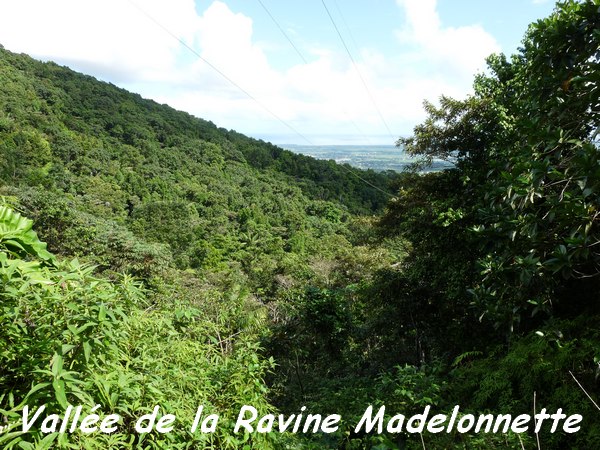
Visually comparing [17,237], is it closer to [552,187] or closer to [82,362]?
[82,362]

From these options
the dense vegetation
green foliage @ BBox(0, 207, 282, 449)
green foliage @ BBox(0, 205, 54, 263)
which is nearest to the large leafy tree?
the dense vegetation

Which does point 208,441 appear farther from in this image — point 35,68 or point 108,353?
point 35,68

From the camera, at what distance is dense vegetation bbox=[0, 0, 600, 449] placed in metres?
1.27

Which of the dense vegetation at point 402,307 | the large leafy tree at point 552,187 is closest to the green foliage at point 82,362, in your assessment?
the dense vegetation at point 402,307

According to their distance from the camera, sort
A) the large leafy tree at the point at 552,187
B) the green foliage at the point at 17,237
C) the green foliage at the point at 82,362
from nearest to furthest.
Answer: the green foliage at the point at 82,362 → the green foliage at the point at 17,237 → the large leafy tree at the point at 552,187

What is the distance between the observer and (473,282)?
6043 mm

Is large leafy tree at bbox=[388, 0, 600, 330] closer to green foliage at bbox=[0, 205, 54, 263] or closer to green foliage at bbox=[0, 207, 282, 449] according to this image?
green foliage at bbox=[0, 207, 282, 449]

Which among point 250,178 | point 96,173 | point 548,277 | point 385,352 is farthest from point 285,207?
point 548,277

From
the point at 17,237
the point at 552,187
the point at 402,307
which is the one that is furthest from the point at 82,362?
the point at 402,307

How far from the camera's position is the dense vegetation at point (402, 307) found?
4.18 ft

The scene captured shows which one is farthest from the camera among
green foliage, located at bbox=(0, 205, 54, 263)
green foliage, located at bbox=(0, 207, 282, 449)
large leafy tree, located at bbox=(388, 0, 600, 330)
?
large leafy tree, located at bbox=(388, 0, 600, 330)

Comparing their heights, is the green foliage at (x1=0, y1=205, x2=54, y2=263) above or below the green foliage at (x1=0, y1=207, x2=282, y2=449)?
above

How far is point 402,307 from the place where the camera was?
7.58 metres

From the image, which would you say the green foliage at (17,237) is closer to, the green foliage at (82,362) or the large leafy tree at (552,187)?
the green foliage at (82,362)
